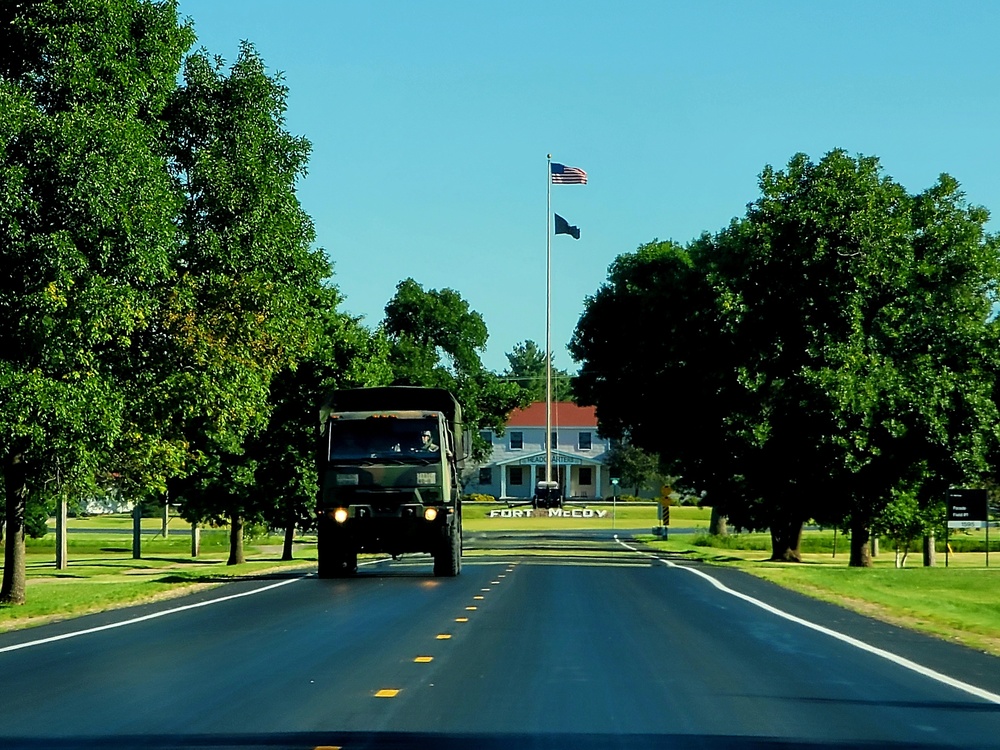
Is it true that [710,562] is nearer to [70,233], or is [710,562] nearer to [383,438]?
[383,438]

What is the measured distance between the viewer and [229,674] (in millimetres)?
13758

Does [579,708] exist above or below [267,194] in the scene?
below

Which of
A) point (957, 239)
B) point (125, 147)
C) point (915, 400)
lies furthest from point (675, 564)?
point (125, 147)

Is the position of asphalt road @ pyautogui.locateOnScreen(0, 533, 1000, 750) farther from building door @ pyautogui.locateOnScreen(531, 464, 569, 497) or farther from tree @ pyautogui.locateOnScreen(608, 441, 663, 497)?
building door @ pyautogui.locateOnScreen(531, 464, 569, 497)

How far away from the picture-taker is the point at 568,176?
7169 centimetres

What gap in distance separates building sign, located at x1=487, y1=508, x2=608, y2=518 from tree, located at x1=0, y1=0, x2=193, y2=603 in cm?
6876

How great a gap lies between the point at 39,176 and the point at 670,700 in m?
15.9

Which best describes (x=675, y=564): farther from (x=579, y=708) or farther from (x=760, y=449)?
(x=579, y=708)

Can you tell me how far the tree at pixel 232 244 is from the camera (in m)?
28.0

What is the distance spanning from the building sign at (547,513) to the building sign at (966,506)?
171ft

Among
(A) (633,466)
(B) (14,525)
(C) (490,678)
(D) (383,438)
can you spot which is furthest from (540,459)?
(C) (490,678)

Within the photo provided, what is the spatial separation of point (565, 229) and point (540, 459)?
56126mm

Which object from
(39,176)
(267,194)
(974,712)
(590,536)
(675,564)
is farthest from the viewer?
(590,536)

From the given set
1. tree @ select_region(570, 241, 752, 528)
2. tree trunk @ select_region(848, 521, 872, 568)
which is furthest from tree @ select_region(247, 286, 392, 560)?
tree trunk @ select_region(848, 521, 872, 568)
